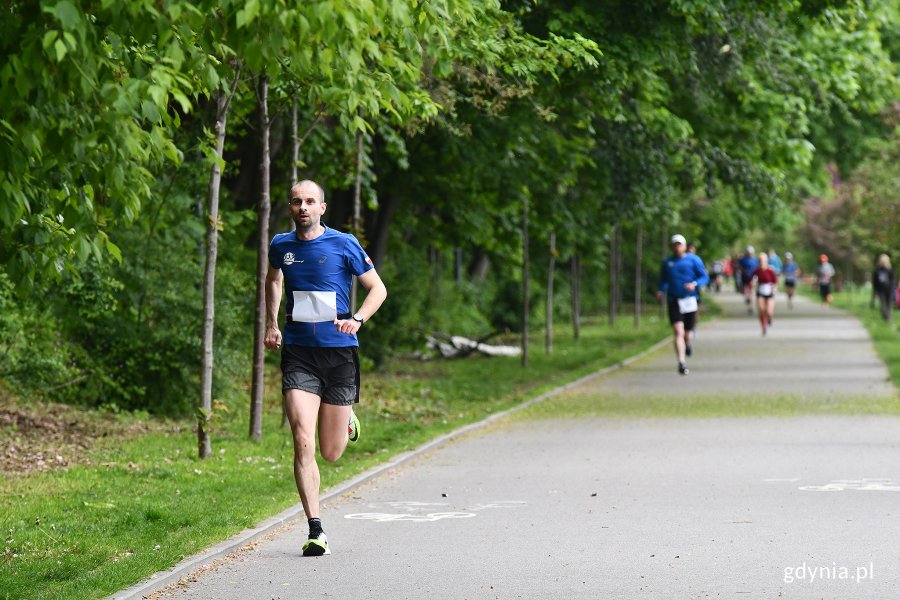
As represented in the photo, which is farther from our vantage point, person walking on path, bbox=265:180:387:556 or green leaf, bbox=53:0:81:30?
person walking on path, bbox=265:180:387:556

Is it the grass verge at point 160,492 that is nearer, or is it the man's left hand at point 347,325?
the grass verge at point 160,492

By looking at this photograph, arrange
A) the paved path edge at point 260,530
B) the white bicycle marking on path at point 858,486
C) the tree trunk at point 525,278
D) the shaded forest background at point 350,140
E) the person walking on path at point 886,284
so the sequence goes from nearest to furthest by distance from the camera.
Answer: the shaded forest background at point 350,140 < the paved path edge at point 260,530 < the white bicycle marking on path at point 858,486 < the tree trunk at point 525,278 < the person walking on path at point 886,284

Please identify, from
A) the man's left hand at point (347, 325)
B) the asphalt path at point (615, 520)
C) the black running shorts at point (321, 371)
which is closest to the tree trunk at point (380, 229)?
the asphalt path at point (615, 520)

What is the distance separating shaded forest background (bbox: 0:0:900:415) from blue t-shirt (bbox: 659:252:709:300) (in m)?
1.11

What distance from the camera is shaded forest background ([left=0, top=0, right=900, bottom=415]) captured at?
6234 millimetres

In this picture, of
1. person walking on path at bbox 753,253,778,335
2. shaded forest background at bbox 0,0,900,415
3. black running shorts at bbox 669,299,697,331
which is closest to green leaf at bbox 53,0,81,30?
shaded forest background at bbox 0,0,900,415

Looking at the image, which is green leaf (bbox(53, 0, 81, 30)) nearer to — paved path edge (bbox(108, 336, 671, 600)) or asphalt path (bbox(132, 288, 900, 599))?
paved path edge (bbox(108, 336, 671, 600))

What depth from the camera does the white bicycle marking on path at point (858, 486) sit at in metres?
11.1

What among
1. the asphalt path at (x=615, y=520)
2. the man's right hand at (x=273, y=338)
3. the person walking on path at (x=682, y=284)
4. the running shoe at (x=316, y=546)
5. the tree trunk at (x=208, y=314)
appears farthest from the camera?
the person walking on path at (x=682, y=284)

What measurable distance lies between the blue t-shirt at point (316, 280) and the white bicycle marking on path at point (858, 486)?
404 centimetres

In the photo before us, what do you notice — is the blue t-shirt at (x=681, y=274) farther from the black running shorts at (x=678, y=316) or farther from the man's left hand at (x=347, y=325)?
the man's left hand at (x=347, y=325)

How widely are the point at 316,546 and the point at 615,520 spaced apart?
2.10m

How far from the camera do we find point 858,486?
1128 cm

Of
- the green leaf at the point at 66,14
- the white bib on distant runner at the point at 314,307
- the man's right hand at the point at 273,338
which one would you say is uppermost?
the green leaf at the point at 66,14
